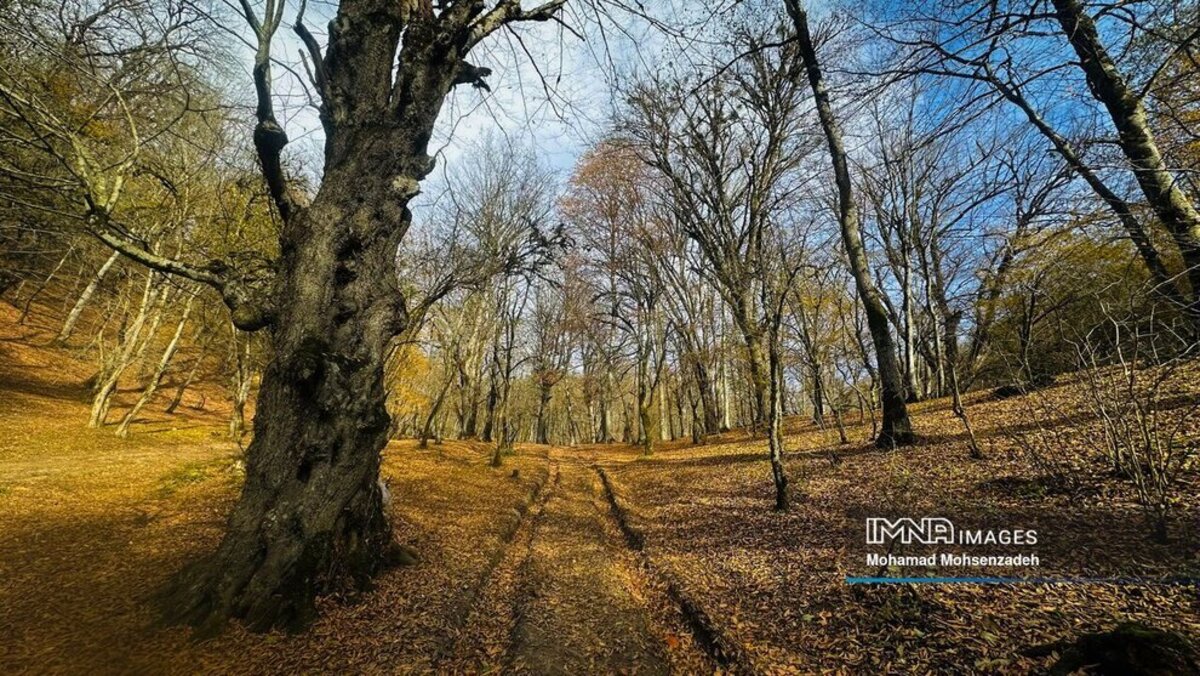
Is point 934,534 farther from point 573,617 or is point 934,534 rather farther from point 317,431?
point 317,431

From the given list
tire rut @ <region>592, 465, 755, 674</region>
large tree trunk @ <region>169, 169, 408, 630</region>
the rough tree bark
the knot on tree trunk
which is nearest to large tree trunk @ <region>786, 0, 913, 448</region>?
tire rut @ <region>592, 465, 755, 674</region>

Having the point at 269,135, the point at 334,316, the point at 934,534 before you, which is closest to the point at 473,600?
the point at 334,316

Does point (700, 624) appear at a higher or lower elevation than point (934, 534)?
lower

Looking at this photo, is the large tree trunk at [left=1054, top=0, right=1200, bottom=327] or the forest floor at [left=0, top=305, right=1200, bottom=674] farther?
the large tree trunk at [left=1054, top=0, right=1200, bottom=327]

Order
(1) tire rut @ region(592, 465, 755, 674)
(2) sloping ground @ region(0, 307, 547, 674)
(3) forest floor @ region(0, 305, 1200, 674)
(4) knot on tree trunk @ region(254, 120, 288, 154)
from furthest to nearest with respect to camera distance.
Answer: (4) knot on tree trunk @ region(254, 120, 288, 154) < (1) tire rut @ region(592, 465, 755, 674) < (2) sloping ground @ region(0, 307, 547, 674) < (3) forest floor @ region(0, 305, 1200, 674)

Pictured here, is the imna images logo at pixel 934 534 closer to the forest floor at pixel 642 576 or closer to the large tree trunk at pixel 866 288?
the forest floor at pixel 642 576

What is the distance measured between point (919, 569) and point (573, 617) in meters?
2.80

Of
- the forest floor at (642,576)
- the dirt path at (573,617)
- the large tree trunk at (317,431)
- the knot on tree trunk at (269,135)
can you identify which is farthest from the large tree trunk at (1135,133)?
the knot on tree trunk at (269,135)

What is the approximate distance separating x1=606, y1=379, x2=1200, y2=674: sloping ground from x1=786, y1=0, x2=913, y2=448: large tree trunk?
2.21 feet

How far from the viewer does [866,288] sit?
7922mm

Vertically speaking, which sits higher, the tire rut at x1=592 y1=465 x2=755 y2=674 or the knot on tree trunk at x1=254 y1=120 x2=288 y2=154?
the knot on tree trunk at x1=254 y1=120 x2=288 y2=154

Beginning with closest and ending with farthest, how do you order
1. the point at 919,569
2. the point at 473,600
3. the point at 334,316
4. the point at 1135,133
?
the point at 919,569, the point at 334,316, the point at 473,600, the point at 1135,133

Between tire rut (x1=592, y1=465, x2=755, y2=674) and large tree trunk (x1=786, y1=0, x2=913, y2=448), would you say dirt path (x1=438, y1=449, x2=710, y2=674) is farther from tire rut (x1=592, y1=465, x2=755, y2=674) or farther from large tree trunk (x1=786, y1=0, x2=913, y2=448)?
large tree trunk (x1=786, y1=0, x2=913, y2=448)

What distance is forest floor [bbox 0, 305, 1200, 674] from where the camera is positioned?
8.84ft
